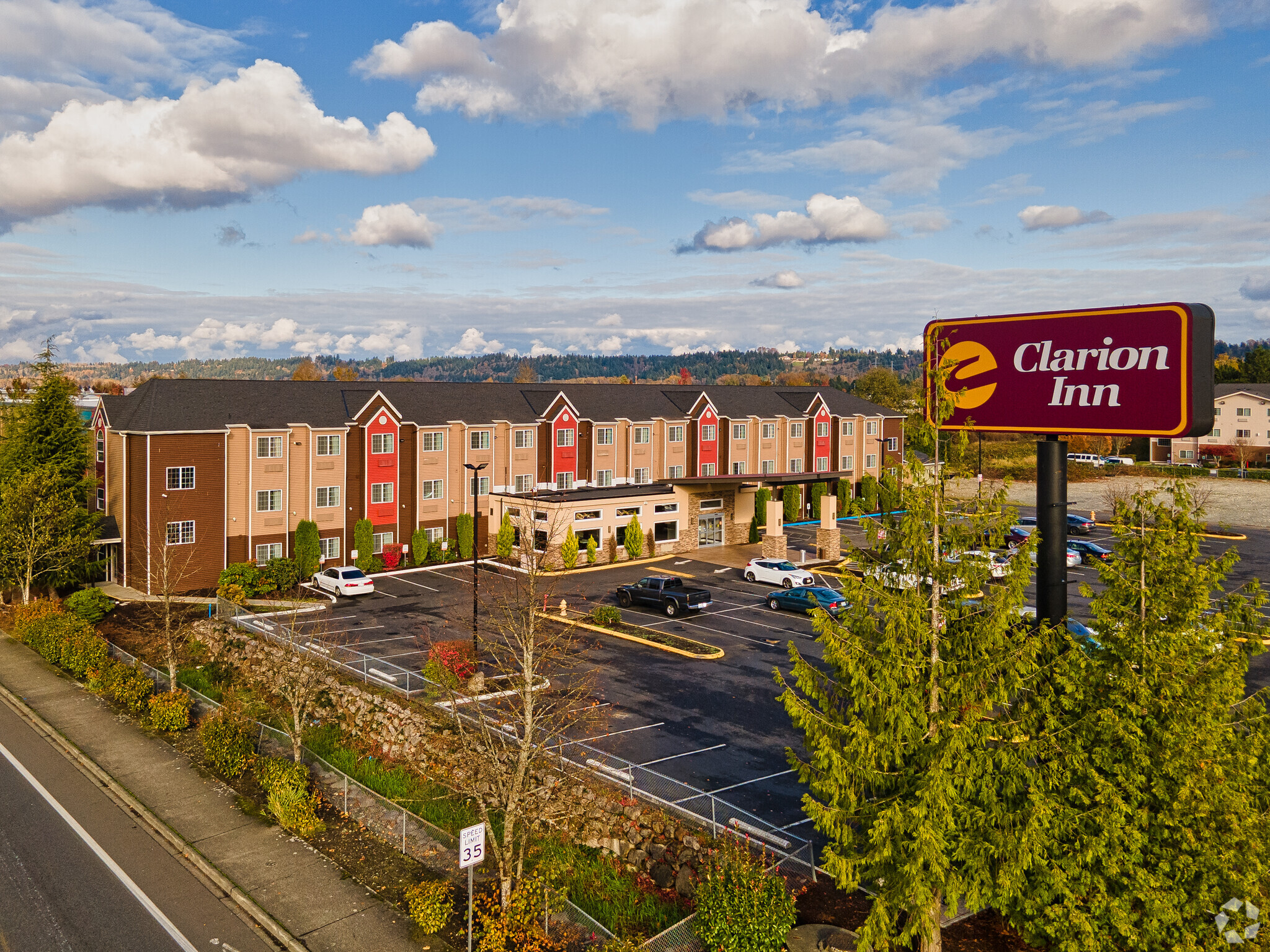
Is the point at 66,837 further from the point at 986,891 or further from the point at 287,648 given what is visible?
the point at 986,891

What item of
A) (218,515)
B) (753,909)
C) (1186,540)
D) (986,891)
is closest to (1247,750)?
(1186,540)

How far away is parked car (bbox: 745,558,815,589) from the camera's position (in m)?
46.3

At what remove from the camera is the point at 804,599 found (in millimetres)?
40969

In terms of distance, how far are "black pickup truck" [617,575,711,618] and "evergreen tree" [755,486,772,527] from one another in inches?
→ 825

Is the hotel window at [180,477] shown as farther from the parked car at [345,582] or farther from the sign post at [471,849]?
the sign post at [471,849]

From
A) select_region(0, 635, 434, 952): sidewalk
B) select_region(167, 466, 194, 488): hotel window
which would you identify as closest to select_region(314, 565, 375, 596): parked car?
select_region(167, 466, 194, 488): hotel window

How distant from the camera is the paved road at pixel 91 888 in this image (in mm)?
16578

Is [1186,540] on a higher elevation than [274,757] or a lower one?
higher

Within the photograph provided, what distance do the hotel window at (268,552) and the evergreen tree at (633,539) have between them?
21.4m

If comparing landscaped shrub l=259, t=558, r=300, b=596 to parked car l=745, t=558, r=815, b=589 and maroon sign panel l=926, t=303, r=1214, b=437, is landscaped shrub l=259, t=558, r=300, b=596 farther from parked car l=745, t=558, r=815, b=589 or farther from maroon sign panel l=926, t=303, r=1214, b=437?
maroon sign panel l=926, t=303, r=1214, b=437

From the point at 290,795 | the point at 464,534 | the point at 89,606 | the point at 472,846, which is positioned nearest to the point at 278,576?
the point at 89,606

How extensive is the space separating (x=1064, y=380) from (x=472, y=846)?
1461cm

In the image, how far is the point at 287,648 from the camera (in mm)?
27078

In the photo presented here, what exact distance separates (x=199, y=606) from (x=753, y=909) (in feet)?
119
